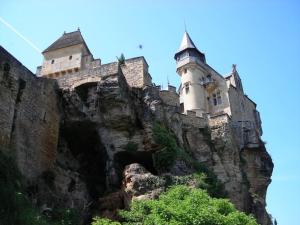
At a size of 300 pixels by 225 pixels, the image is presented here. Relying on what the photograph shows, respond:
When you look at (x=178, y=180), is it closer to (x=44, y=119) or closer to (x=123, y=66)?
(x=44, y=119)

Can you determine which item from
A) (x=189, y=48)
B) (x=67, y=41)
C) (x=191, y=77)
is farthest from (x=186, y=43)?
(x=67, y=41)

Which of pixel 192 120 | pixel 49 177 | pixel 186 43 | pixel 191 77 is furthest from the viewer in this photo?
pixel 186 43

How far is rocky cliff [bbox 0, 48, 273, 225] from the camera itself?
70.1 ft

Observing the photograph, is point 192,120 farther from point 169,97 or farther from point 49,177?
point 49,177

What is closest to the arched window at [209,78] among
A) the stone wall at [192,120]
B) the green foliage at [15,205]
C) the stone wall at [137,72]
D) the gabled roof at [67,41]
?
the gabled roof at [67,41]

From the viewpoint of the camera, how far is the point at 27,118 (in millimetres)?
22016

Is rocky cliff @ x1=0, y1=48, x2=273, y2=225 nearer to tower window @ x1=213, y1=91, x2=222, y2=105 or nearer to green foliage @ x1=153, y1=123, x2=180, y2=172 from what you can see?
green foliage @ x1=153, y1=123, x2=180, y2=172

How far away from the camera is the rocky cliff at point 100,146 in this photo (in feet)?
70.1

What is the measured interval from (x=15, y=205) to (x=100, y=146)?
8.66 metres

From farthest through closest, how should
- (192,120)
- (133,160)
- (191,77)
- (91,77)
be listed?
(191,77)
(192,120)
(91,77)
(133,160)

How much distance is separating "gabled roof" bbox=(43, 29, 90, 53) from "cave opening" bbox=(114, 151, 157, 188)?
69.4 ft

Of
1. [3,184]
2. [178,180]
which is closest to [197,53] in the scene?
[178,180]

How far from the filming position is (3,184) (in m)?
17.6

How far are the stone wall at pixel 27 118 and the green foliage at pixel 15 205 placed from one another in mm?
1363
